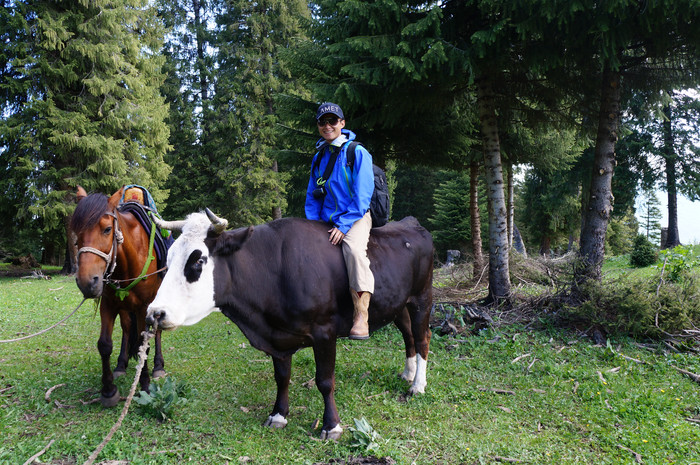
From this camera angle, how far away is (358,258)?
3846 mm

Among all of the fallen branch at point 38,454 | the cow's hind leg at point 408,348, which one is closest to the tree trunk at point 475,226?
the cow's hind leg at point 408,348

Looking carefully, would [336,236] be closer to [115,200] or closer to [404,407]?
[404,407]

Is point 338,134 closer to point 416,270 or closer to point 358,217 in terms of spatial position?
point 358,217

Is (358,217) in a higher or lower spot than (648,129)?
lower

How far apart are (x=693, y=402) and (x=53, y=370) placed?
300 inches

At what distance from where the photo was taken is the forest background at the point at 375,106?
6.38 metres

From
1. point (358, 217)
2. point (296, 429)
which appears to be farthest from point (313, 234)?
point (296, 429)

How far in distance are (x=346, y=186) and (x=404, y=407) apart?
235cm

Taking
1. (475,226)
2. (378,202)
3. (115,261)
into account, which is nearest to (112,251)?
(115,261)

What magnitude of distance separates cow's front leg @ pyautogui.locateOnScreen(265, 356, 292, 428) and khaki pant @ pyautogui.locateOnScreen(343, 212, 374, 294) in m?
1.04

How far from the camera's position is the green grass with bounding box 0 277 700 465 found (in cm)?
355

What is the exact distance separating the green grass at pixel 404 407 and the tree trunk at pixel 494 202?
1.15 meters

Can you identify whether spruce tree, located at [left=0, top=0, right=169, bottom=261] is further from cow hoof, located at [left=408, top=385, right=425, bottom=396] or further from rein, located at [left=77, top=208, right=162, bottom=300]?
cow hoof, located at [left=408, top=385, right=425, bottom=396]

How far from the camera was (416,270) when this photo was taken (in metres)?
4.73
